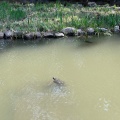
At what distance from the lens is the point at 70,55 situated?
770cm

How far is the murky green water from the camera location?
5.13 meters

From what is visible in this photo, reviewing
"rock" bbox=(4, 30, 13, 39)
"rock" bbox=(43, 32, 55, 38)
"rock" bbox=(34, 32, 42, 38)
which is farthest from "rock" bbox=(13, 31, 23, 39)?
"rock" bbox=(43, 32, 55, 38)

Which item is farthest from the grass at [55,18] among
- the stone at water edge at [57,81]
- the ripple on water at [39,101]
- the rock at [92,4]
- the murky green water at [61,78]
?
the ripple on water at [39,101]

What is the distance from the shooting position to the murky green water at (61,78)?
513 centimetres

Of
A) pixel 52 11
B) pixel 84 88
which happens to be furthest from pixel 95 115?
pixel 52 11

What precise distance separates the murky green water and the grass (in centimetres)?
68

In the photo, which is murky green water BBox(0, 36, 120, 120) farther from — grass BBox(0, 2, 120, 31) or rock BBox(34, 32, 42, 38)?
grass BBox(0, 2, 120, 31)

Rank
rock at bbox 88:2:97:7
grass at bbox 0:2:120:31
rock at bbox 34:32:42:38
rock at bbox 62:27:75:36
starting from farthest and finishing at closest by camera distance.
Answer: rock at bbox 88:2:97:7 → grass at bbox 0:2:120:31 → rock at bbox 62:27:75:36 → rock at bbox 34:32:42:38

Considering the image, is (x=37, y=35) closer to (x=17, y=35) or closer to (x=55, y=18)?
(x=17, y=35)

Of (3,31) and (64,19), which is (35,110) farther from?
(64,19)

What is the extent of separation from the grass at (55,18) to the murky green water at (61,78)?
0.68 m

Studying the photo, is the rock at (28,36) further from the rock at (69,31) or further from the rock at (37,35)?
the rock at (69,31)

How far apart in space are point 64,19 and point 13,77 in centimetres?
378

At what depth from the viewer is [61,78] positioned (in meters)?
6.37
